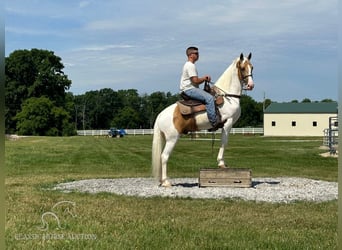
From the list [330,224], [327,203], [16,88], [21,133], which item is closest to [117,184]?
[327,203]

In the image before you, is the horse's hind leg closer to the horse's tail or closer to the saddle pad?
the horse's tail

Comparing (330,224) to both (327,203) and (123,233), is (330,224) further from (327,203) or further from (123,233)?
(123,233)

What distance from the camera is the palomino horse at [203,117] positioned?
1013 cm

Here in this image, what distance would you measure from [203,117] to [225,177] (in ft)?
4.29

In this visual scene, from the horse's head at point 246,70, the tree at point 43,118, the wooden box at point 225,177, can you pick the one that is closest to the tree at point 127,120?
the tree at point 43,118

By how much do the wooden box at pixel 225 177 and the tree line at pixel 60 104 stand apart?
142 feet

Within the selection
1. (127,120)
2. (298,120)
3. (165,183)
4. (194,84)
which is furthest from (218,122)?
(127,120)

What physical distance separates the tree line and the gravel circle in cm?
4202

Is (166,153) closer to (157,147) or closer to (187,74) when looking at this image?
(157,147)

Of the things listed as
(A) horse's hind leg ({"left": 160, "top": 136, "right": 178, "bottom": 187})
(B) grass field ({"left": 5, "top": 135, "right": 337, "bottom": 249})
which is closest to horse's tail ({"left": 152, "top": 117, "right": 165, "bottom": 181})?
(A) horse's hind leg ({"left": 160, "top": 136, "right": 178, "bottom": 187})

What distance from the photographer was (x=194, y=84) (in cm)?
996

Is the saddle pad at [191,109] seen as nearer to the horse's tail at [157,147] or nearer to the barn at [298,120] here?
the horse's tail at [157,147]

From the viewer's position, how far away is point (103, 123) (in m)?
87.9

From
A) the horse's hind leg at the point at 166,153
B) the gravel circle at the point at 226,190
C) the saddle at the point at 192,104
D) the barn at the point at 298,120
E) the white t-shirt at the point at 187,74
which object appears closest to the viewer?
the gravel circle at the point at 226,190
